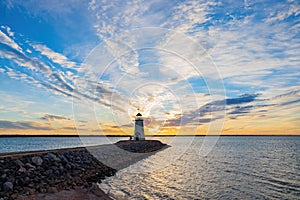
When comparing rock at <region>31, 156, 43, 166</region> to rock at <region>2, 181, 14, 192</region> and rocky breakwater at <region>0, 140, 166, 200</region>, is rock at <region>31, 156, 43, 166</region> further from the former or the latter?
rock at <region>2, 181, 14, 192</region>

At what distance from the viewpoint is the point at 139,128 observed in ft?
175

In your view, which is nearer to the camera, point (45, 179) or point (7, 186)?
point (7, 186)

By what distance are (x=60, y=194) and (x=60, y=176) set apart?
3.64 meters

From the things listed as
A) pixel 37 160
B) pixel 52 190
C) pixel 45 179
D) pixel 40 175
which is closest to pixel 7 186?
pixel 52 190

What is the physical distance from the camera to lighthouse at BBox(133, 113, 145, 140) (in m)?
50.9

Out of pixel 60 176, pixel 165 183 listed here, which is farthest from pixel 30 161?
pixel 165 183

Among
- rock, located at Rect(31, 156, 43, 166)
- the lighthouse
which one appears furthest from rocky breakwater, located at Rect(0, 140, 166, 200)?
the lighthouse

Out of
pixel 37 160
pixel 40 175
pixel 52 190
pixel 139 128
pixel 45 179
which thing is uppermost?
pixel 139 128

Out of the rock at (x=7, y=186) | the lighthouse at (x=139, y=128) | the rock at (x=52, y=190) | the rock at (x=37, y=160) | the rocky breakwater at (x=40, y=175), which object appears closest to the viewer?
the rock at (x=7, y=186)

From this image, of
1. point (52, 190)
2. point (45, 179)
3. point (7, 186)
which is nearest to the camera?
point (7, 186)

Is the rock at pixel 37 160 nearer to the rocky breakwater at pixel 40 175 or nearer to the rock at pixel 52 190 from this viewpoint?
the rocky breakwater at pixel 40 175

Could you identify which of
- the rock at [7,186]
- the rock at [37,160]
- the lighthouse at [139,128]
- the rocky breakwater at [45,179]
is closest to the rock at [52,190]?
the rocky breakwater at [45,179]

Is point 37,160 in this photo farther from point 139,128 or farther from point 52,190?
point 139,128

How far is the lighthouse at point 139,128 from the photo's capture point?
167ft
